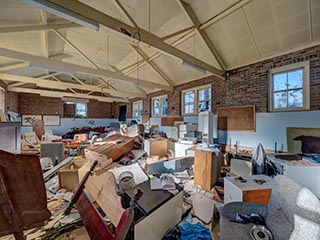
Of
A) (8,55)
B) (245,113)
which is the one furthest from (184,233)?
(8,55)

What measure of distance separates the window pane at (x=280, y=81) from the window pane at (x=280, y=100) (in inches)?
5.7

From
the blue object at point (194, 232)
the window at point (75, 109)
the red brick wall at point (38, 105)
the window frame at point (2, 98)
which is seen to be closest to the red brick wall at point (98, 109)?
the window at point (75, 109)

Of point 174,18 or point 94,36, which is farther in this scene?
point 94,36

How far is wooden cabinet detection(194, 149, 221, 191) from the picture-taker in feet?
9.57

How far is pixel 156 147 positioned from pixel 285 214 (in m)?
3.63

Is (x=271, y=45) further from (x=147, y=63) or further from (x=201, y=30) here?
(x=147, y=63)

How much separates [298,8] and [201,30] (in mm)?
1869

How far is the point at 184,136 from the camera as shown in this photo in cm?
484

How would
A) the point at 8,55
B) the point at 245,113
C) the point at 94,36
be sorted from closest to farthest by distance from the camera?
the point at 8,55, the point at 245,113, the point at 94,36

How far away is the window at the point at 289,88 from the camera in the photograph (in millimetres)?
3500

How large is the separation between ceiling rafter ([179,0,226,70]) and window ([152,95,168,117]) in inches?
133

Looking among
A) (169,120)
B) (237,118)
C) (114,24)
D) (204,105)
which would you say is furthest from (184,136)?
(114,24)

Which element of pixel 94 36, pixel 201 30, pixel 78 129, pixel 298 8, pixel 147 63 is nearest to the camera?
pixel 298 8

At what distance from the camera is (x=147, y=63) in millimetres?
6148
